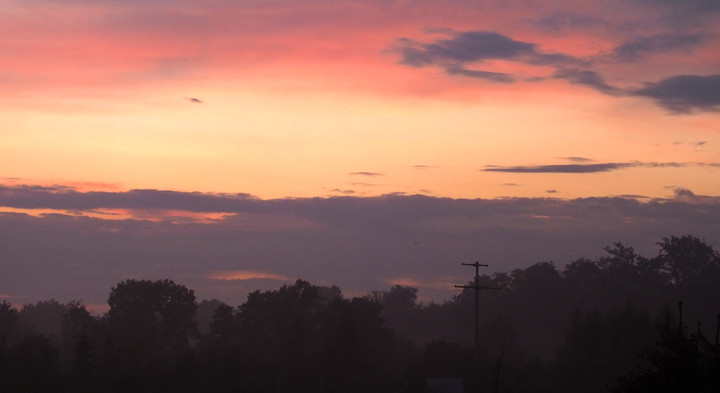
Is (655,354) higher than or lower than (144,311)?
higher

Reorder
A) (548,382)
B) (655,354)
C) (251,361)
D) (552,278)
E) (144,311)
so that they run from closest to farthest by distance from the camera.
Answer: (655,354) → (548,382) → (251,361) → (144,311) → (552,278)

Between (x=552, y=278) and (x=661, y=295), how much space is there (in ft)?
61.6

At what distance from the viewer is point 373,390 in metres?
91.4

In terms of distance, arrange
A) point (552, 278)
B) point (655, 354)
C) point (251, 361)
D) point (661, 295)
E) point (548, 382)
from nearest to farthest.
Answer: point (655, 354) < point (548, 382) < point (251, 361) < point (661, 295) < point (552, 278)

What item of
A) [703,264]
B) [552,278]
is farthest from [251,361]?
[703,264]

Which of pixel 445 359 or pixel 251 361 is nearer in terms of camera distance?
pixel 445 359

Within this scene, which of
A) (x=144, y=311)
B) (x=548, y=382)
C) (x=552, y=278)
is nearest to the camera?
(x=548, y=382)

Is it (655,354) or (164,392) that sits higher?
(655,354)

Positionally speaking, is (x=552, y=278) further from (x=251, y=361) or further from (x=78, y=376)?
(x=78, y=376)

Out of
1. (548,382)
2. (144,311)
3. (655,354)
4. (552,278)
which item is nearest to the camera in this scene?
(655,354)

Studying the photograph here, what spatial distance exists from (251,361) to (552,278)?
7424 centimetres

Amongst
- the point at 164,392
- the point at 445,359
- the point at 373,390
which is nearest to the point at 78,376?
the point at 164,392

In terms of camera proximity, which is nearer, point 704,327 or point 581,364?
point 581,364

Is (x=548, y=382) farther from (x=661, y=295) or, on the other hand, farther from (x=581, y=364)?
(x=661, y=295)
